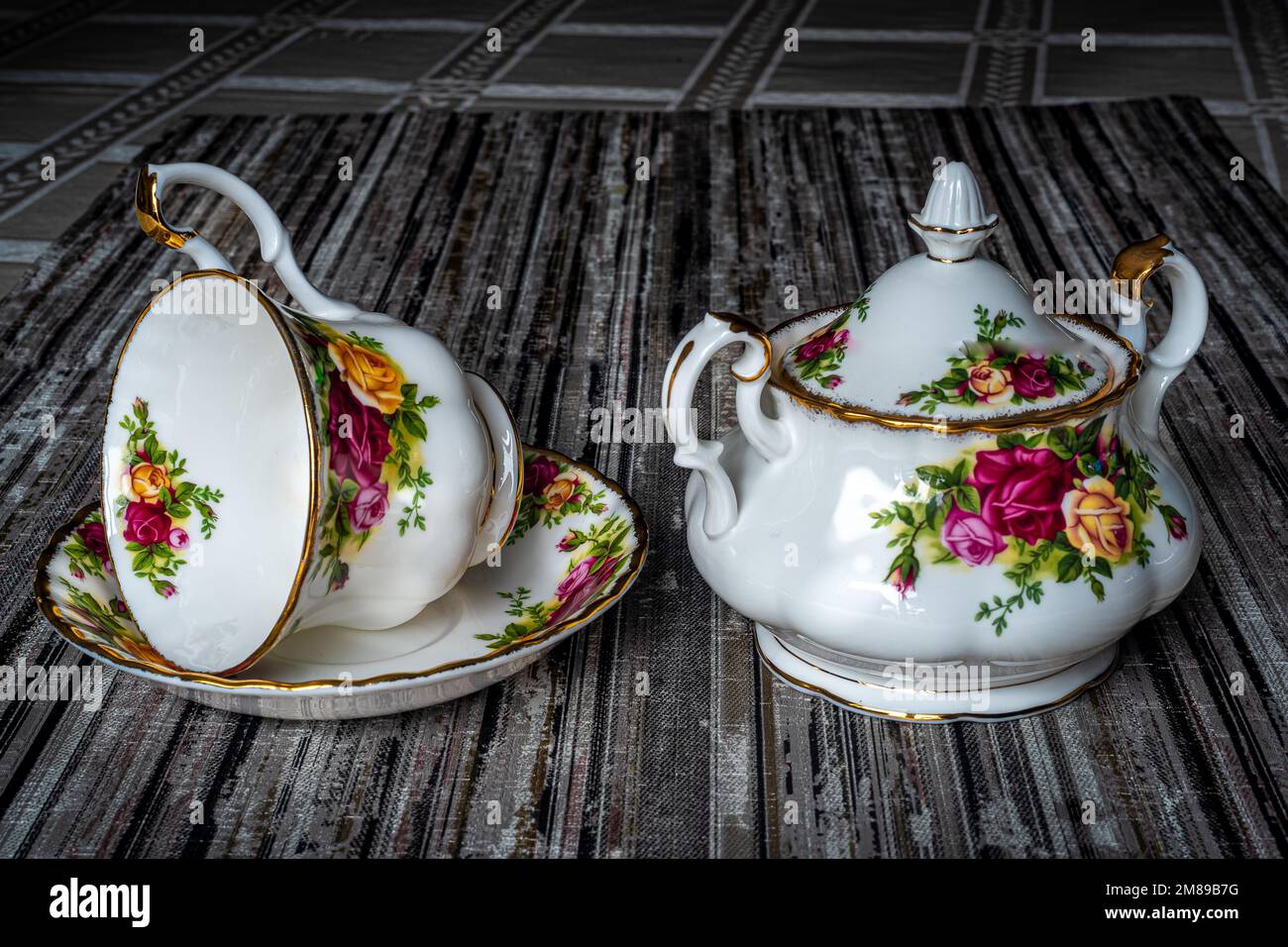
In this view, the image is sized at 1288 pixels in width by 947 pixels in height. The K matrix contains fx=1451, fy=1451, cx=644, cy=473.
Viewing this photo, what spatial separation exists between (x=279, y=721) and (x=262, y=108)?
159cm

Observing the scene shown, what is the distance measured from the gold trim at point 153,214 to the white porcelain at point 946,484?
0.84 feet

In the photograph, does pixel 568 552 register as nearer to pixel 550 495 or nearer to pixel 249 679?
pixel 550 495

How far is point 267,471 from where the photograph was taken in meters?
0.66

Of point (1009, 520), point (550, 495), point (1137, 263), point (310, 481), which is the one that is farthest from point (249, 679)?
point (1137, 263)

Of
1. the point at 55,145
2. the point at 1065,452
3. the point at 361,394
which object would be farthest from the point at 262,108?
the point at 1065,452

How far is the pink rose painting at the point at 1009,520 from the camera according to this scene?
60 centimetres

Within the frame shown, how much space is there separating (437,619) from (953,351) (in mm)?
285

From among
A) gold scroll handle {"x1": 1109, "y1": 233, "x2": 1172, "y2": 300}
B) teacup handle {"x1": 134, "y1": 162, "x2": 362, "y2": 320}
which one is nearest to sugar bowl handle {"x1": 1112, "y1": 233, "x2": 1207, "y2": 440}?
gold scroll handle {"x1": 1109, "y1": 233, "x2": 1172, "y2": 300}

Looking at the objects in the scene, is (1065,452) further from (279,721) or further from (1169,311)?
(1169,311)

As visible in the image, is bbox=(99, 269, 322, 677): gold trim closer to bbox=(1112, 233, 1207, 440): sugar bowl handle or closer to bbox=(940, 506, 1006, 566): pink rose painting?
bbox=(940, 506, 1006, 566): pink rose painting

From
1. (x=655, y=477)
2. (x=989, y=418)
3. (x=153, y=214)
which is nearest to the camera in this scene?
(x=989, y=418)

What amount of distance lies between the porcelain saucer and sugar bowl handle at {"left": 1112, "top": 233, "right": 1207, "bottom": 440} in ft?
0.81

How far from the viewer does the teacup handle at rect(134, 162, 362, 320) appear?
0.70 meters

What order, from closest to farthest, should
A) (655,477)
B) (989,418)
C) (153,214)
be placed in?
(989,418)
(153,214)
(655,477)
